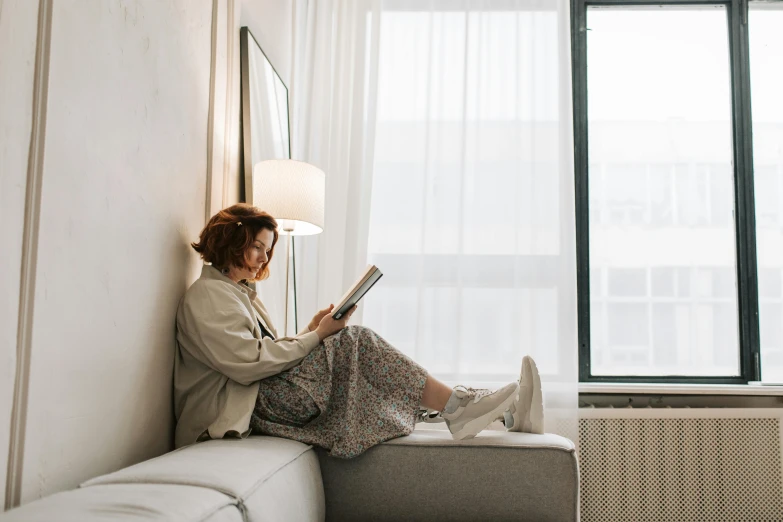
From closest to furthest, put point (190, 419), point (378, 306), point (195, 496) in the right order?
point (195, 496) → point (190, 419) → point (378, 306)

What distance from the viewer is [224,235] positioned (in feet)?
6.53

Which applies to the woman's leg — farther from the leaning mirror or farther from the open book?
the leaning mirror

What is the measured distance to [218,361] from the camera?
183cm

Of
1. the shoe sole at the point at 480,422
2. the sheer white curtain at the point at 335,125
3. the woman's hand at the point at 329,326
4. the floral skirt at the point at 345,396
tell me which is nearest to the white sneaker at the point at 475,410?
the shoe sole at the point at 480,422

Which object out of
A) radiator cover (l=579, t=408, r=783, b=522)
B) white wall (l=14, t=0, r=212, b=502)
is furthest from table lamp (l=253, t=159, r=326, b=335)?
radiator cover (l=579, t=408, r=783, b=522)

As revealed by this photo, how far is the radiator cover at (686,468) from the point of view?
287 cm

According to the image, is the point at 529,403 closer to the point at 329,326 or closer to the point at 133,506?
the point at 329,326

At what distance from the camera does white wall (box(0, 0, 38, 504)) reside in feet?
3.68

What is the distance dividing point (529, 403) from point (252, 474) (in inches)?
39.9

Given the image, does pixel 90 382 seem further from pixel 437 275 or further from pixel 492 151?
pixel 492 151

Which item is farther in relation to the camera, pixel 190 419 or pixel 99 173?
pixel 190 419

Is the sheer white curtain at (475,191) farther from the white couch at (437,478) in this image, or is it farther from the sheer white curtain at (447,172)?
the white couch at (437,478)

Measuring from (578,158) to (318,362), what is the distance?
6.19 feet

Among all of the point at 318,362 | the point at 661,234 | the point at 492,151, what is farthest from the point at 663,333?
the point at 318,362
